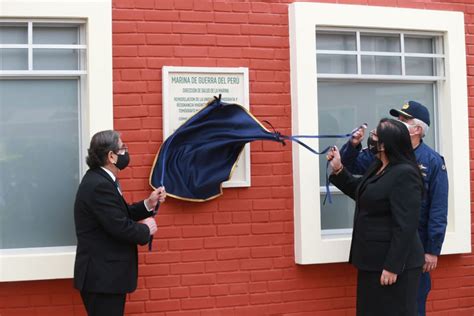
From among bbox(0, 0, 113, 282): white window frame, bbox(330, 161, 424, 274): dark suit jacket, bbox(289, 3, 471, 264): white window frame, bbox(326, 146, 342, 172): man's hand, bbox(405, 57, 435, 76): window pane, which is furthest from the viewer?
bbox(405, 57, 435, 76): window pane

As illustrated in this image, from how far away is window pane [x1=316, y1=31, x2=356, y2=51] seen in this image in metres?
5.72

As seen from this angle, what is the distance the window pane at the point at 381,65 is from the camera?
19.1 feet

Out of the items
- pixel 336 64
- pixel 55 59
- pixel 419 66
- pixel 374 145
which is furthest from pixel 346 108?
pixel 55 59

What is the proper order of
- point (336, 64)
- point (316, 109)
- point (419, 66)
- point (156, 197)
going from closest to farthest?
point (156, 197)
point (316, 109)
point (336, 64)
point (419, 66)

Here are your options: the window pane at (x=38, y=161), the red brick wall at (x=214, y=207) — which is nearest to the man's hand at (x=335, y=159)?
the red brick wall at (x=214, y=207)

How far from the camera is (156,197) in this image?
4754 mm

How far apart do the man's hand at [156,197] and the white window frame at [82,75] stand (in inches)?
25.1

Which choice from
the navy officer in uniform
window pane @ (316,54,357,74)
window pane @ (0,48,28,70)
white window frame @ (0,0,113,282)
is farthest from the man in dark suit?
window pane @ (316,54,357,74)

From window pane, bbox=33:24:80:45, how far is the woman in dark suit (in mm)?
2339

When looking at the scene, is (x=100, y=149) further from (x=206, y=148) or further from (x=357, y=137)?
(x=357, y=137)

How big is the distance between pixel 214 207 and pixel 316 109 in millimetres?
1130

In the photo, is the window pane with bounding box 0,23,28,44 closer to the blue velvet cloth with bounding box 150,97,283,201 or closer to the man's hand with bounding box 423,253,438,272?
the blue velvet cloth with bounding box 150,97,283,201

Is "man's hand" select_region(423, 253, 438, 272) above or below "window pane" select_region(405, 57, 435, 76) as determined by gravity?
below

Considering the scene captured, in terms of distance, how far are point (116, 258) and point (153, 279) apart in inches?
34.1
